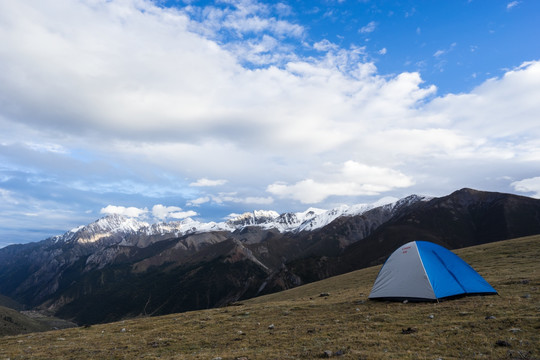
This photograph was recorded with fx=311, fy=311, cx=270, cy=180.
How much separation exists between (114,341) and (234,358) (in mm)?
11638

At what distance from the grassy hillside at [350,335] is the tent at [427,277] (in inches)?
32.5

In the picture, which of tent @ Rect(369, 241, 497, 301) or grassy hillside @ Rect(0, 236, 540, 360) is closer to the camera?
→ grassy hillside @ Rect(0, 236, 540, 360)

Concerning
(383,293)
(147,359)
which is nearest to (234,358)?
(147,359)

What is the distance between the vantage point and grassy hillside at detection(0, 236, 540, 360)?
490 inches

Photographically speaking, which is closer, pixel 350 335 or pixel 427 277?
pixel 350 335

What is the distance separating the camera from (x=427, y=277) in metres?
21.5

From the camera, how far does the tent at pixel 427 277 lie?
21234 mm

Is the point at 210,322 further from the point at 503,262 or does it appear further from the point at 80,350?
the point at 503,262

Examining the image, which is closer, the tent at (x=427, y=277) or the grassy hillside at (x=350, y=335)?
the grassy hillside at (x=350, y=335)

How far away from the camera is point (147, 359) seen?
14.8 meters

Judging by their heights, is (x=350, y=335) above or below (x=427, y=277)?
below

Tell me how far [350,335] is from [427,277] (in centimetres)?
927

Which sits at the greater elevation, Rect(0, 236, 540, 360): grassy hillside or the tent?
the tent

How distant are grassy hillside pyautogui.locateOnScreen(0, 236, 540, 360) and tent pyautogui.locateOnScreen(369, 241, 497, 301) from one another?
0.83m
